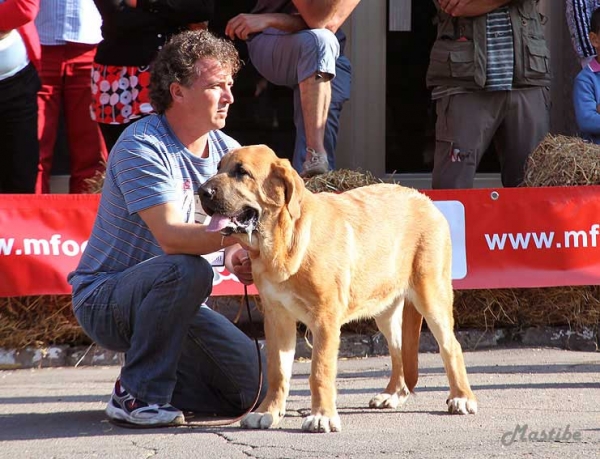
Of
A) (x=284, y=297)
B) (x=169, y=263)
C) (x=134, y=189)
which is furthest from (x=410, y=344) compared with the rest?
(x=134, y=189)

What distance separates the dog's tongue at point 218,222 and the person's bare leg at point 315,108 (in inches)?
94.9

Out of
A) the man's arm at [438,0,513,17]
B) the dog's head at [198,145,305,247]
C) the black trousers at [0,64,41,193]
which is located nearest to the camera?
the dog's head at [198,145,305,247]

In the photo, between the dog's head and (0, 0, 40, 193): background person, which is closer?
the dog's head

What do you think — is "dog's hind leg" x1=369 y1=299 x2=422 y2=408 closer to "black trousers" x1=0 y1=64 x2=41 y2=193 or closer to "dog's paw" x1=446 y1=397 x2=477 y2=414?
"dog's paw" x1=446 y1=397 x2=477 y2=414

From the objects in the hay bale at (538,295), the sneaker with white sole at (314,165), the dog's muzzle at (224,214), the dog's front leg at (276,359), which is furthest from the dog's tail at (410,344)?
the sneaker with white sole at (314,165)

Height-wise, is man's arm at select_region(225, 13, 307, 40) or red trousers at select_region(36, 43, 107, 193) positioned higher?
man's arm at select_region(225, 13, 307, 40)

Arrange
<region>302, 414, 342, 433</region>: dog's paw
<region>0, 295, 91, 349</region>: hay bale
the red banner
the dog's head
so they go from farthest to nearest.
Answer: the red banner → <region>0, 295, 91, 349</region>: hay bale → <region>302, 414, 342, 433</region>: dog's paw → the dog's head

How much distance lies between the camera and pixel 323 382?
473 cm

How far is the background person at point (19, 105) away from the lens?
23.1 ft

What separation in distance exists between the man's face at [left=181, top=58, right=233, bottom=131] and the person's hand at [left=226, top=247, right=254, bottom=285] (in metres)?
0.62

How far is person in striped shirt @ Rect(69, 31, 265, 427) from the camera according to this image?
4.87m

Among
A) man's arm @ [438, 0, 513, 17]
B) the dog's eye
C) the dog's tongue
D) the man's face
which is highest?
man's arm @ [438, 0, 513, 17]

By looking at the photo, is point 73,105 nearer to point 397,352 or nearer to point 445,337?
point 397,352

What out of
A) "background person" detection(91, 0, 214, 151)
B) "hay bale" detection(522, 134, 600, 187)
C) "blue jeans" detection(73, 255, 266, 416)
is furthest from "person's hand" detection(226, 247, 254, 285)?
"hay bale" detection(522, 134, 600, 187)
